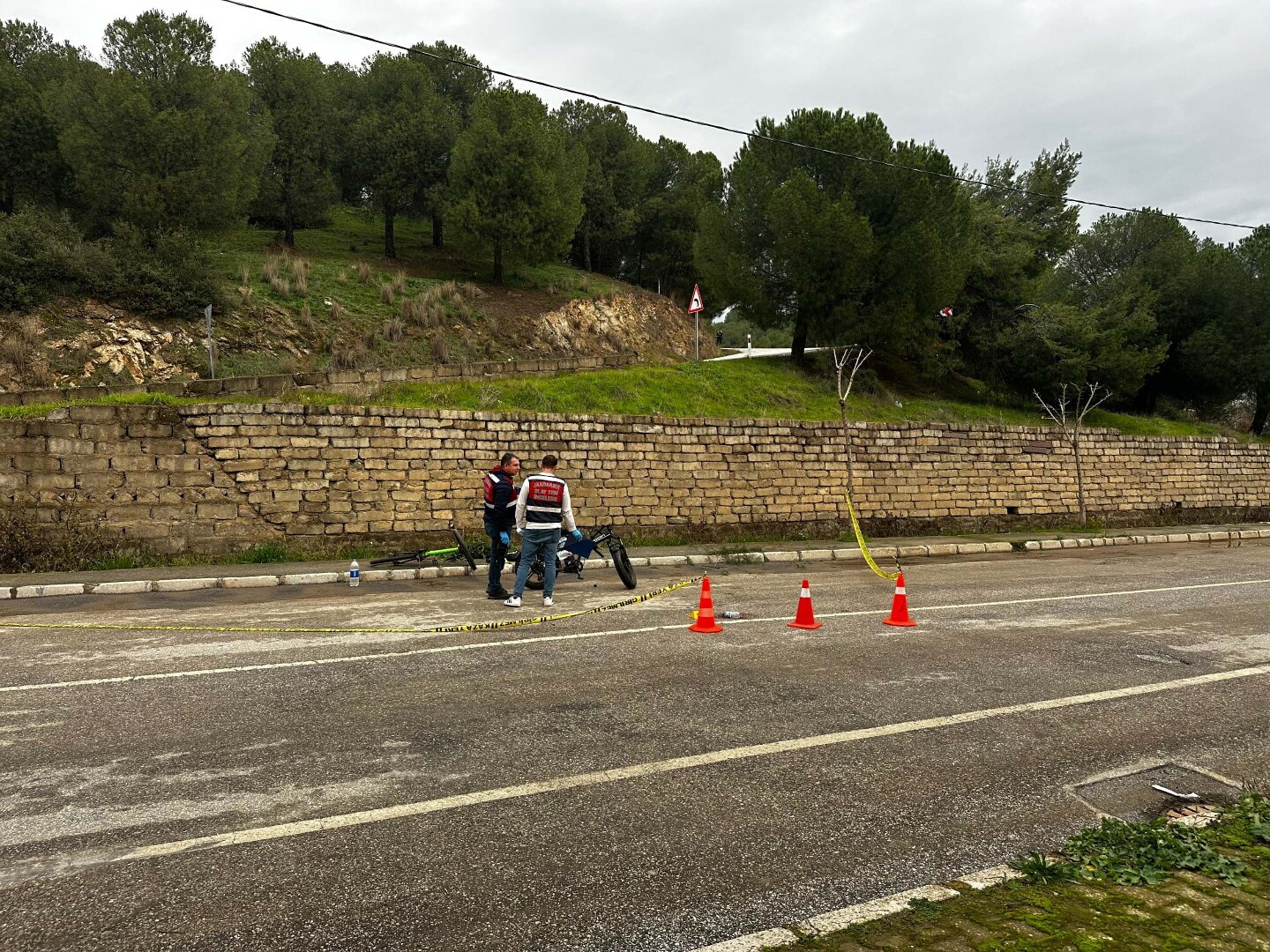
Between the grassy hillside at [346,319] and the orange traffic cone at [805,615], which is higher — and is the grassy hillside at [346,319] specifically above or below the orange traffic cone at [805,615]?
above

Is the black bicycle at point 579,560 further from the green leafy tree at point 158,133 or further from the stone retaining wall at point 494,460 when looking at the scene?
the green leafy tree at point 158,133

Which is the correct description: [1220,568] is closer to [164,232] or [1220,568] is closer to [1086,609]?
[1086,609]

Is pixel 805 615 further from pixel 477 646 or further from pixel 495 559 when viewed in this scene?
pixel 495 559

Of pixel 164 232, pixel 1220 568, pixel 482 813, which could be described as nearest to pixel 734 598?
pixel 482 813

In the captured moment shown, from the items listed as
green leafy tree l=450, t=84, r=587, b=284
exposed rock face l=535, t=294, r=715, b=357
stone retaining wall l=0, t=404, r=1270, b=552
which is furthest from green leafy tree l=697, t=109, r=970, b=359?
green leafy tree l=450, t=84, r=587, b=284

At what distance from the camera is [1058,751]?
4691mm

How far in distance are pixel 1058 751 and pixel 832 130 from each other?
1024 inches

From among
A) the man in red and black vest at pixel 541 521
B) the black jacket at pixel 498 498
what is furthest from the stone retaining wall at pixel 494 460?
the man in red and black vest at pixel 541 521

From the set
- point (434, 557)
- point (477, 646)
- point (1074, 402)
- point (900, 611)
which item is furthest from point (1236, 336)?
point (477, 646)

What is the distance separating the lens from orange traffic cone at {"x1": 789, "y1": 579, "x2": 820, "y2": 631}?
816 cm

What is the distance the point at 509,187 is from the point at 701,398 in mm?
17202

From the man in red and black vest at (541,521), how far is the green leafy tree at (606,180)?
38133 mm

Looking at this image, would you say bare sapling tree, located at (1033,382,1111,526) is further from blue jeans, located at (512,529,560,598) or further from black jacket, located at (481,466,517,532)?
blue jeans, located at (512,529,560,598)

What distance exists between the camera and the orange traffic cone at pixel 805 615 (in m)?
8.16
